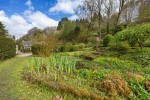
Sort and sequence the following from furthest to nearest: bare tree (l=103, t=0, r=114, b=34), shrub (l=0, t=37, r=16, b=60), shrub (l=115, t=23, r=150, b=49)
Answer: bare tree (l=103, t=0, r=114, b=34) < shrub (l=0, t=37, r=16, b=60) < shrub (l=115, t=23, r=150, b=49)

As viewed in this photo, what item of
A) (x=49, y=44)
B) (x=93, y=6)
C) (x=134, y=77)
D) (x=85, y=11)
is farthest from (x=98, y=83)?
(x=85, y=11)

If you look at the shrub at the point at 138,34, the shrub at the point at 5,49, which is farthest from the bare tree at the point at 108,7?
the shrub at the point at 5,49

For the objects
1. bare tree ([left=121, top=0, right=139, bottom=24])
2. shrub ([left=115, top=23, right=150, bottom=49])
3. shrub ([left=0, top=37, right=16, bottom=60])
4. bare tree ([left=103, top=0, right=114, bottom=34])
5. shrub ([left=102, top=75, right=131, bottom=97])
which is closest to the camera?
shrub ([left=102, top=75, right=131, bottom=97])

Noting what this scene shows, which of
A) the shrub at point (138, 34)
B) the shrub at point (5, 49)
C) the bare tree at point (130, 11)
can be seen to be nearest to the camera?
the shrub at point (138, 34)

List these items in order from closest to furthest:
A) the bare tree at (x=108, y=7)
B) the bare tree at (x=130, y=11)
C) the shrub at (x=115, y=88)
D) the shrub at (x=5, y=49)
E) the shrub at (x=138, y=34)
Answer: the shrub at (x=115, y=88) → the shrub at (x=138, y=34) → the shrub at (x=5, y=49) → the bare tree at (x=130, y=11) → the bare tree at (x=108, y=7)

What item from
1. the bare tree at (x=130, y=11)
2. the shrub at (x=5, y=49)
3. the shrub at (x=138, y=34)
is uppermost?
the bare tree at (x=130, y=11)

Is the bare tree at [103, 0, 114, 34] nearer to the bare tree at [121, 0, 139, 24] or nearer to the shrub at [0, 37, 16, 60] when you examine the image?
the bare tree at [121, 0, 139, 24]

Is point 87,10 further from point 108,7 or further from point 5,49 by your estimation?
point 5,49

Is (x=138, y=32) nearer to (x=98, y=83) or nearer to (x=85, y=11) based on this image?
(x=98, y=83)

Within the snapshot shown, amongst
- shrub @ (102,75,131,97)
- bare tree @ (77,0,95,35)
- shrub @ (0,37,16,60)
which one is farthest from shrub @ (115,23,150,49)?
bare tree @ (77,0,95,35)

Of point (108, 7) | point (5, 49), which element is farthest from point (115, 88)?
point (108, 7)

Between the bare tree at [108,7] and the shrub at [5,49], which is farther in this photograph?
the bare tree at [108,7]

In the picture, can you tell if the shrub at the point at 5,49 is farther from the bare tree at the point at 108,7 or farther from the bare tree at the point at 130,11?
the bare tree at the point at 130,11

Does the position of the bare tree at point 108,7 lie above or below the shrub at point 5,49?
above
